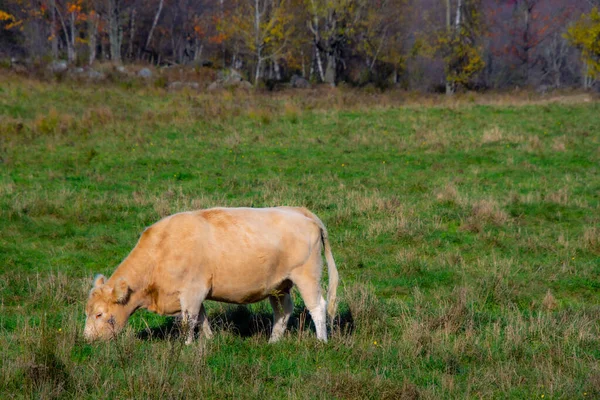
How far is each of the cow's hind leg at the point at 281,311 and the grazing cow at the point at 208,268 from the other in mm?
86

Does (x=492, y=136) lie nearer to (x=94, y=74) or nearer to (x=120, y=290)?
(x=120, y=290)

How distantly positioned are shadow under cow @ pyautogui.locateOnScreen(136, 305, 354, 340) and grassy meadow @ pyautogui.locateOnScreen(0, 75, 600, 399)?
0.04 metres

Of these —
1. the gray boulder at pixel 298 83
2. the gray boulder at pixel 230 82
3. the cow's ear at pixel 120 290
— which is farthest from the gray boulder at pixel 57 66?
the cow's ear at pixel 120 290

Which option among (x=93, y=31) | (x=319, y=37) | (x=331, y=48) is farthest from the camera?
(x=319, y=37)

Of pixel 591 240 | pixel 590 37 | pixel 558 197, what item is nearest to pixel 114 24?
pixel 590 37

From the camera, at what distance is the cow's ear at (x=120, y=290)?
6.67 meters

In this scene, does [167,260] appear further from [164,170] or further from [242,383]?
[164,170]

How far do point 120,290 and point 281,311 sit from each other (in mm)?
1789

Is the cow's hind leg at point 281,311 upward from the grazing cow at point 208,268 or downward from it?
downward

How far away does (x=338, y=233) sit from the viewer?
Result: 12523 mm

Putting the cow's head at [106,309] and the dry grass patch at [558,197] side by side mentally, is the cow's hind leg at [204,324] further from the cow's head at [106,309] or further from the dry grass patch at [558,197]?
the dry grass patch at [558,197]

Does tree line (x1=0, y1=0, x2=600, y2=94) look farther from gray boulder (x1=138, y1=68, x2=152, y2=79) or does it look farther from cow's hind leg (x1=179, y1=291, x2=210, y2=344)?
cow's hind leg (x1=179, y1=291, x2=210, y2=344)

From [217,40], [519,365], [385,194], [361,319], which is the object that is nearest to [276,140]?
[385,194]

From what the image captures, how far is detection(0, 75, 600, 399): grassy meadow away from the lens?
18.8 ft
